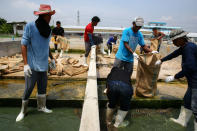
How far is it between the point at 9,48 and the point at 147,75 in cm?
790

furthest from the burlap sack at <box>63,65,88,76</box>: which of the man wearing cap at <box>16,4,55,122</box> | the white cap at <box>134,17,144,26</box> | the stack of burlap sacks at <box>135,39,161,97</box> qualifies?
the white cap at <box>134,17,144,26</box>

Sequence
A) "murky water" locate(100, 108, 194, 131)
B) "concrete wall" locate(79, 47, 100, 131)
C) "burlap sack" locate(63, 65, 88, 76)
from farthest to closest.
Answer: "burlap sack" locate(63, 65, 88, 76) < "murky water" locate(100, 108, 194, 131) < "concrete wall" locate(79, 47, 100, 131)

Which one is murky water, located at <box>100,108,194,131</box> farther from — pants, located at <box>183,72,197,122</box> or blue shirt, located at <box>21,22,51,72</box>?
blue shirt, located at <box>21,22,51,72</box>

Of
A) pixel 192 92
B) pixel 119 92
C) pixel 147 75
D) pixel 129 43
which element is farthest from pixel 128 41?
pixel 192 92

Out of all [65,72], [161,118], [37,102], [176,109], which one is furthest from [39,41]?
[176,109]

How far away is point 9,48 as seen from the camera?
800 cm

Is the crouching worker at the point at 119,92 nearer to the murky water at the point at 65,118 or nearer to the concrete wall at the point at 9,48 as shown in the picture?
the murky water at the point at 65,118

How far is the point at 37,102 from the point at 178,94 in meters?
3.17

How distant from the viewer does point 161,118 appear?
2752mm

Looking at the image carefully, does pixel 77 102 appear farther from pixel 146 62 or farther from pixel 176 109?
pixel 176 109

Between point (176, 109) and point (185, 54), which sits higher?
point (185, 54)

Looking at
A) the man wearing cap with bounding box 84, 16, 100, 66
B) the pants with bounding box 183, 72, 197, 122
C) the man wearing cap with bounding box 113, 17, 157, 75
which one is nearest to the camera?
the pants with bounding box 183, 72, 197, 122

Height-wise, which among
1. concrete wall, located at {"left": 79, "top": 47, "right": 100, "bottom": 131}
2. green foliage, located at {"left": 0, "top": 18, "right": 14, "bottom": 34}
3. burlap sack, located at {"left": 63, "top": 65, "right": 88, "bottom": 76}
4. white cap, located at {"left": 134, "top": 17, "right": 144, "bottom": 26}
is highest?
green foliage, located at {"left": 0, "top": 18, "right": 14, "bottom": 34}

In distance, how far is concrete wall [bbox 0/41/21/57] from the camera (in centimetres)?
725
